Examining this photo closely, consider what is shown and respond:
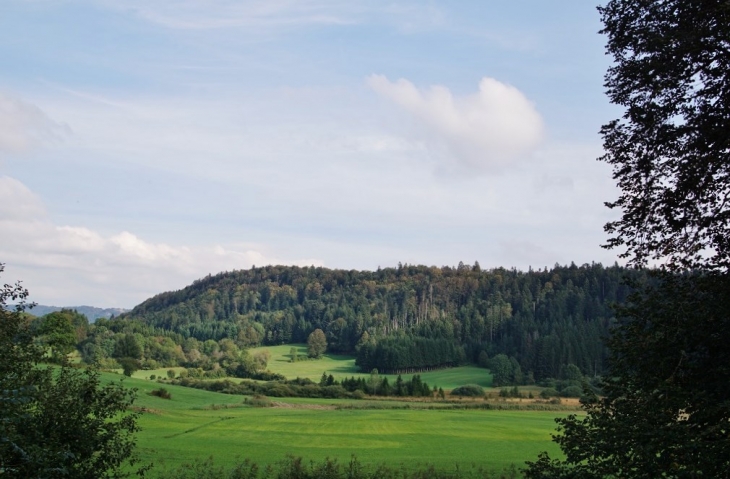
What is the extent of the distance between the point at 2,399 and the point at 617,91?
14.6 m

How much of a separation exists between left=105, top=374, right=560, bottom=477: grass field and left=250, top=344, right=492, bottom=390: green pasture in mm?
54392

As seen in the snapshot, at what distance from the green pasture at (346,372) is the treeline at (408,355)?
340 cm

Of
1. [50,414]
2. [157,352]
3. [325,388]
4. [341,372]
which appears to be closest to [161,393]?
[325,388]

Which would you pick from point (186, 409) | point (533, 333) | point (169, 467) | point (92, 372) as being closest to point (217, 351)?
point (533, 333)

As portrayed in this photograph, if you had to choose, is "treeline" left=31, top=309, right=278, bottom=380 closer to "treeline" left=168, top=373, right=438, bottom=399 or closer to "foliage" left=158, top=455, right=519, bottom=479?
"treeline" left=168, top=373, right=438, bottom=399

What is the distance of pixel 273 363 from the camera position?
600 feet

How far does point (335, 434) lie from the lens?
202 feet

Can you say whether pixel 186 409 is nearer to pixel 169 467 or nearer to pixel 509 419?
pixel 509 419

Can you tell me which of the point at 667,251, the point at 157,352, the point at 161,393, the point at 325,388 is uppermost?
the point at 667,251

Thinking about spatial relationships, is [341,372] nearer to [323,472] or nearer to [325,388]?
[325,388]

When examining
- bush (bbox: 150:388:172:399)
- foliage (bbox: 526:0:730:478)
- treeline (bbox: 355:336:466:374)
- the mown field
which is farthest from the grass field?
treeline (bbox: 355:336:466:374)

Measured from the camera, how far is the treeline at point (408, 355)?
562ft

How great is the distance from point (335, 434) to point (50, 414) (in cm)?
4965

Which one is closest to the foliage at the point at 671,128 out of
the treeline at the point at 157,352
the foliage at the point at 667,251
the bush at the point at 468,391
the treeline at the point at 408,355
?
the foliage at the point at 667,251
